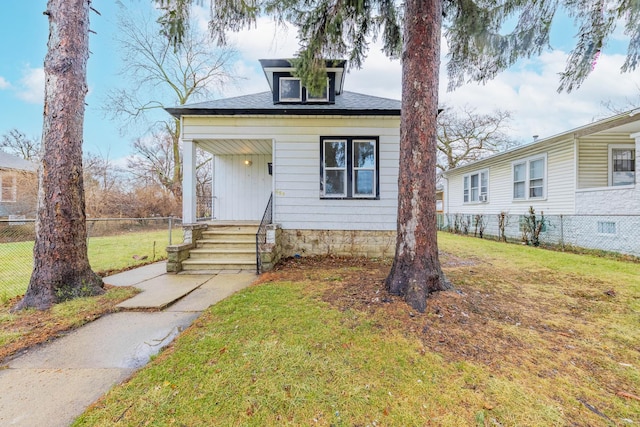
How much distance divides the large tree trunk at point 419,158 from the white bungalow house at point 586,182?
Answer: 7.27 meters

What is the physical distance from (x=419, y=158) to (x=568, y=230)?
918 cm

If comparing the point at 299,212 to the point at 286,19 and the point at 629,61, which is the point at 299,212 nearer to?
the point at 286,19

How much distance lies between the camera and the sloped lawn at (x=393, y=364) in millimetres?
1816

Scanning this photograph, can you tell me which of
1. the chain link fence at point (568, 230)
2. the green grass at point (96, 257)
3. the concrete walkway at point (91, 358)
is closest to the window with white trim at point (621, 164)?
the chain link fence at point (568, 230)

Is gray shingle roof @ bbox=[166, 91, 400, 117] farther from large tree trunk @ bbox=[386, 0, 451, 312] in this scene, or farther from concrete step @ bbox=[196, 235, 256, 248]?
concrete step @ bbox=[196, 235, 256, 248]

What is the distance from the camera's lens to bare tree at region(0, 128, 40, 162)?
969 inches

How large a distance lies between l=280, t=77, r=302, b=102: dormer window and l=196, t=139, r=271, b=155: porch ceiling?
5.17 feet

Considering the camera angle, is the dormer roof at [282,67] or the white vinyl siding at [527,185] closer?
the dormer roof at [282,67]

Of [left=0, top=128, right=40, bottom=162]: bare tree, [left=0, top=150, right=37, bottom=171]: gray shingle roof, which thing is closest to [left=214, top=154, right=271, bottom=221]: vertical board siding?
[left=0, top=150, right=37, bottom=171]: gray shingle roof

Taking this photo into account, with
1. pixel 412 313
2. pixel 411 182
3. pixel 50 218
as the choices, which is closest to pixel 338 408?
pixel 412 313

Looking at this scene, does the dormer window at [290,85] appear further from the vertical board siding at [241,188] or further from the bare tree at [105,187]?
the bare tree at [105,187]

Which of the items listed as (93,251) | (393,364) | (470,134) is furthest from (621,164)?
(93,251)

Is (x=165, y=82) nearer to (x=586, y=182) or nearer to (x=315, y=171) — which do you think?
(x=315, y=171)

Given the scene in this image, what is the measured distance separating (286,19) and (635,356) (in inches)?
273
